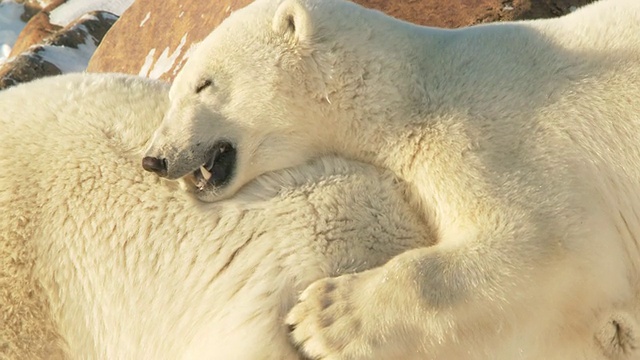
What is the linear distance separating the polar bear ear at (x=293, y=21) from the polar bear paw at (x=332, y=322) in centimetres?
94

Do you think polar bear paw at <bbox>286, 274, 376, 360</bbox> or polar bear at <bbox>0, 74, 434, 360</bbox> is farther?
polar bear at <bbox>0, 74, 434, 360</bbox>

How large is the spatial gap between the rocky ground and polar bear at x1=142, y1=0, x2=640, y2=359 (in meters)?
1.66

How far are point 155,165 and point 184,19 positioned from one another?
133 inches

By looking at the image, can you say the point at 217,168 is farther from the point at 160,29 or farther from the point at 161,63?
the point at 160,29

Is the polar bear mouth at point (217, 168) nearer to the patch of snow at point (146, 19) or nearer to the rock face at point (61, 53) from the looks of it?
the patch of snow at point (146, 19)

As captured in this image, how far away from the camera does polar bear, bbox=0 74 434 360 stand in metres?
2.73

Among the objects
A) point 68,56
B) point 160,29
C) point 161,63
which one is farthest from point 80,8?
point 161,63

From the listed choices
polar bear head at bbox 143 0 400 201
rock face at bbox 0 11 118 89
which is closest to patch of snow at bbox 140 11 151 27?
rock face at bbox 0 11 118 89

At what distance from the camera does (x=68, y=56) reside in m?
8.98

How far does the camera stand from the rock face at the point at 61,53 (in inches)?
316

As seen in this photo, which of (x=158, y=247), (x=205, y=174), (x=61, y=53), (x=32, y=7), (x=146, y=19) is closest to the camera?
(x=158, y=247)

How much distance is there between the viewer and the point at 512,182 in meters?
2.73

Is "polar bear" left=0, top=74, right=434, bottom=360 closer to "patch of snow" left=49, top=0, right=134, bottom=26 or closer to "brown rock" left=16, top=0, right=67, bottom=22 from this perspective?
"patch of snow" left=49, top=0, right=134, bottom=26

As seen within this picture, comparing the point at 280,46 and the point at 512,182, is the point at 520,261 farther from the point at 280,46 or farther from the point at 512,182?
the point at 280,46
